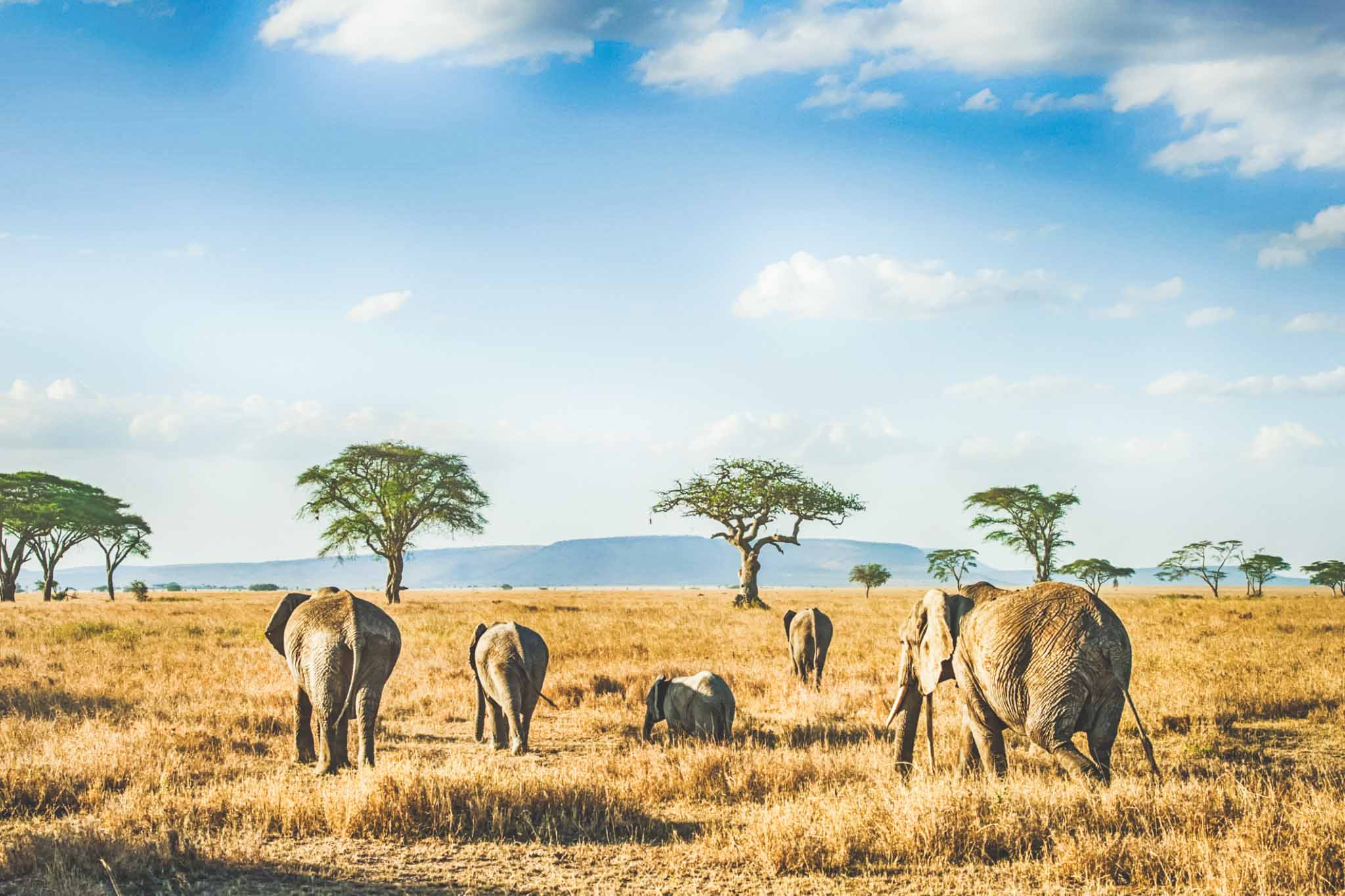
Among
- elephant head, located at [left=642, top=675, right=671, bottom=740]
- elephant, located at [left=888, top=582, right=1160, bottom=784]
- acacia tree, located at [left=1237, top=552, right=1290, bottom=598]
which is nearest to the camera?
elephant, located at [left=888, top=582, right=1160, bottom=784]

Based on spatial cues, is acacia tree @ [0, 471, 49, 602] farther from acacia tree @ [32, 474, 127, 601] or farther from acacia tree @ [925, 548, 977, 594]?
acacia tree @ [925, 548, 977, 594]

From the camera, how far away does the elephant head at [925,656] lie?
805 cm

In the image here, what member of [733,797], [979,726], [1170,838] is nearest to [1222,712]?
[979,726]

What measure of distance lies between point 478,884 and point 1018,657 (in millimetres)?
4395

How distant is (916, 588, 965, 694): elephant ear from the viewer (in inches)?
315

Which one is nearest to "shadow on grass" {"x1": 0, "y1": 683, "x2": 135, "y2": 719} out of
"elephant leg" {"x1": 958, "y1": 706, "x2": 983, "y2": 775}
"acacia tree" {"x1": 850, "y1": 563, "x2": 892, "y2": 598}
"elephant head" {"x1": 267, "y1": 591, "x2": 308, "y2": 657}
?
"elephant head" {"x1": 267, "y1": 591, "x2": 308, "y2": 657}

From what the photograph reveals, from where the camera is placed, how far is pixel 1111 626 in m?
6.90

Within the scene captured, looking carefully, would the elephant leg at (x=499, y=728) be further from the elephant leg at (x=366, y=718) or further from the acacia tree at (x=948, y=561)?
the acacia tree at (x=948, y=561)

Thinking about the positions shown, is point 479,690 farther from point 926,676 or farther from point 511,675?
point 926,676

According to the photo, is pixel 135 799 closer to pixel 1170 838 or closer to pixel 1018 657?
pixel 1018 657

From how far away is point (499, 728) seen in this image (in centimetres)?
1095

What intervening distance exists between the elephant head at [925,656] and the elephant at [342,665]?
513cm

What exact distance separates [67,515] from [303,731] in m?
58.8

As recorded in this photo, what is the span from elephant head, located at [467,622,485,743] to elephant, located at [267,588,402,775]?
1683mm
